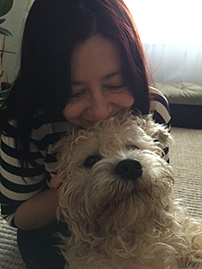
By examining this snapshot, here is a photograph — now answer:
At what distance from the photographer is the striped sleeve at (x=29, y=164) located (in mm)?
1030

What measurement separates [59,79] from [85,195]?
0.33 m

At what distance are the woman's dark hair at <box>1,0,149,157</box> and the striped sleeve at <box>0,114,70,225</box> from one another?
0.04 m

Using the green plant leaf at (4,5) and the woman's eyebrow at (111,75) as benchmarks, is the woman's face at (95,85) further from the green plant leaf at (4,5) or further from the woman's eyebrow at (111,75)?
the green plant leaf at (4,5)

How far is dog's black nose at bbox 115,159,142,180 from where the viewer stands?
0.70m

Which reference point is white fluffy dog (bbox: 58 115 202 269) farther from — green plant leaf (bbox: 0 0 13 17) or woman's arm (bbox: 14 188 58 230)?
green plant leaf (bbox: 0 0 13 17)

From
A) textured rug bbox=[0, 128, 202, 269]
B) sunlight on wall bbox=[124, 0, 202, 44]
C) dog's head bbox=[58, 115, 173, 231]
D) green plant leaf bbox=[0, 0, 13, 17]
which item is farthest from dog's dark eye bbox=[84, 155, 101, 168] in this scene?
sunlight on wall bbox=[124, 0, 202, 44]

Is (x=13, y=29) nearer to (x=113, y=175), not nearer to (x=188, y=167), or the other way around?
(x=188, y=167)

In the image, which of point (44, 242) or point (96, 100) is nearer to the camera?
point (96, 100)

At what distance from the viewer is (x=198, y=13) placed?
102 inches

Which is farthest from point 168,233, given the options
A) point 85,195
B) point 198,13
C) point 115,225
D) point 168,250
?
point 198,13

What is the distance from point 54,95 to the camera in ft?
2.99

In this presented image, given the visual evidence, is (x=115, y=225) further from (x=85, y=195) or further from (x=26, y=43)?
(x=26, y=43)

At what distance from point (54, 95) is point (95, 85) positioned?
0.44ft

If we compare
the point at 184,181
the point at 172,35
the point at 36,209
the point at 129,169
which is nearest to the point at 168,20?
the point at 172,35
